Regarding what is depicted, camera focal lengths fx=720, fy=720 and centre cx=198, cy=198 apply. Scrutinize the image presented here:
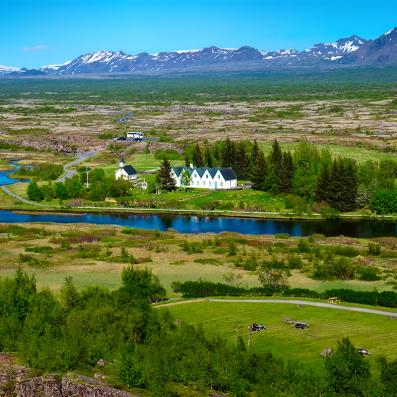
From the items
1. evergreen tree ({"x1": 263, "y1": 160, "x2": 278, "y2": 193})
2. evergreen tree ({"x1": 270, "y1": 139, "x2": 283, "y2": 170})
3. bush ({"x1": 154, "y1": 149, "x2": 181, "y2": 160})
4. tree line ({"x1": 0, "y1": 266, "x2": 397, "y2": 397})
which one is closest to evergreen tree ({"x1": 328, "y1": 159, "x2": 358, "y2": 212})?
evergreen tree ({"x1": 263, "y1": 160, "x2": 278, "y2": 193})

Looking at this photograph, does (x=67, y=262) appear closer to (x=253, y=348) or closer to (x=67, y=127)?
(x=253, y=348)

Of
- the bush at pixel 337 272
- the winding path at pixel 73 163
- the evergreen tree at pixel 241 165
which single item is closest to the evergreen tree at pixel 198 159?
the evergreen tree at pixel 241 165

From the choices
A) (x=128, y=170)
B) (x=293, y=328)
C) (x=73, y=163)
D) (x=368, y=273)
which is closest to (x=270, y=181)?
(x=128, y=170)

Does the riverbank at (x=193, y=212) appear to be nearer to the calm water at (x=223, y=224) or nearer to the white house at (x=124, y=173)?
the calm water at (x=223, y=224)

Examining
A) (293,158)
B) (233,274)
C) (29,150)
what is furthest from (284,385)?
(29,150)

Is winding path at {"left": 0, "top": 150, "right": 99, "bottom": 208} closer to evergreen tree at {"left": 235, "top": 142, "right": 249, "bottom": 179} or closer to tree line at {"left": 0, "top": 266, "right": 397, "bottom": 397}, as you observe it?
evergreen tree at {"left": 235, "top": 142, "right": 249, "bottom": 179}

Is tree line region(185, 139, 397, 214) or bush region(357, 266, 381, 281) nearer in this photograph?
bush region(357, 266, 381, 281)
